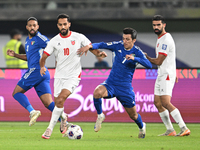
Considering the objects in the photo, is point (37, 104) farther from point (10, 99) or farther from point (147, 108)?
point (147, 108)

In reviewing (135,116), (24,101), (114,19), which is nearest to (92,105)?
(24,101)

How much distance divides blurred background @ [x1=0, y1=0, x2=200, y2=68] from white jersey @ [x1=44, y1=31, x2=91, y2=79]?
12524mm

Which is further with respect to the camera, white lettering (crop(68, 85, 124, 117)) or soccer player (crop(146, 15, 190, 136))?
white lettering (crop(68, 85, 124, 117))

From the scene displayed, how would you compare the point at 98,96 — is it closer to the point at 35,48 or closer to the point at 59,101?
the point at 59,101

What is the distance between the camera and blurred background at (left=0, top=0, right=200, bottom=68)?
19.9 m

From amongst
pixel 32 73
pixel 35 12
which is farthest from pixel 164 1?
pixel 32 73

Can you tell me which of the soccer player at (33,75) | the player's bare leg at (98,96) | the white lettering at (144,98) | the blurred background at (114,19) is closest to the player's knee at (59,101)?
the player's bare leg at (98,96)

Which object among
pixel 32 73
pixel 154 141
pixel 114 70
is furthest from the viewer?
pixel 32 73

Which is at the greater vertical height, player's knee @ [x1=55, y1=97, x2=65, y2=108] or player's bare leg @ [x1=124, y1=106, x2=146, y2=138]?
player's knee @ [x1=55, y1=97, x2=65, y2=108]

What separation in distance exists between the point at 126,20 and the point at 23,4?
548cm

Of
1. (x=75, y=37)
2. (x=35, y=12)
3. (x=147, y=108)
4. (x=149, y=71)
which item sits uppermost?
(x=35, y=12)

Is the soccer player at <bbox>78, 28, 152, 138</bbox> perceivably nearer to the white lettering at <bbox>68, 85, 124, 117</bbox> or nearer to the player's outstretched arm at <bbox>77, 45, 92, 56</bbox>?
the player's outstretched arm at <bbox>77, 45, 92, 56</bbox>

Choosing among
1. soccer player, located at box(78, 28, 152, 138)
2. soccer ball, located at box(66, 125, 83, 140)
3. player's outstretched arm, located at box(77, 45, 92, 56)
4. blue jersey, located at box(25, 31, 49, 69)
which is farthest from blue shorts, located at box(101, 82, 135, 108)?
blue jersey, located at box(25, 31, 49, 69)

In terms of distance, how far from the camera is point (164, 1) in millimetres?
19953
